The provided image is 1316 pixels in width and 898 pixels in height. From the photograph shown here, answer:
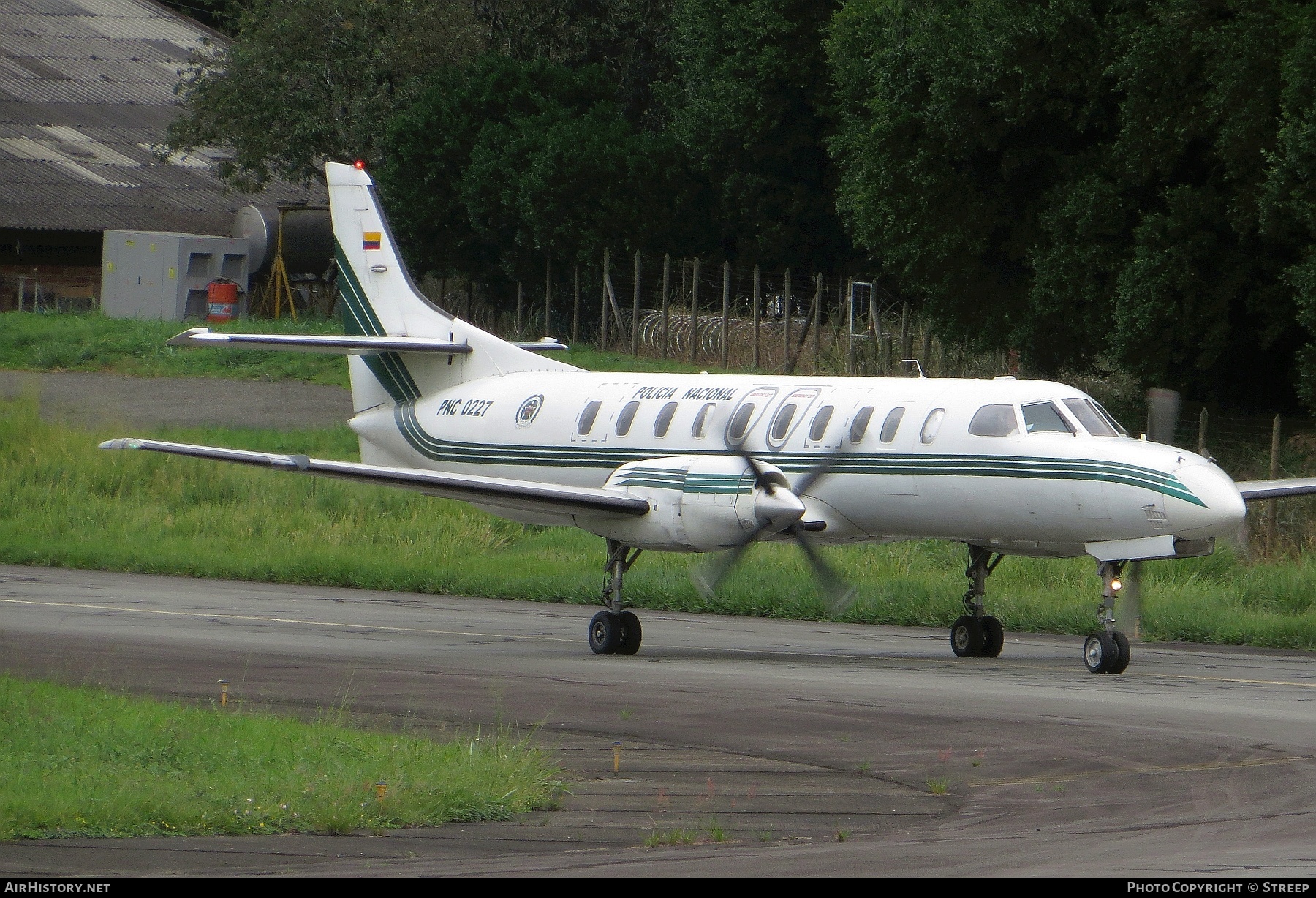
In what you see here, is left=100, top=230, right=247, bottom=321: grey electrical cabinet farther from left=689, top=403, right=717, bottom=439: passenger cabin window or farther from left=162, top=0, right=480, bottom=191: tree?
left=689, top=403, right=717, bottom=439: passenger cabin window

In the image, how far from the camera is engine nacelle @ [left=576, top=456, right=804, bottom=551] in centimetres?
1669

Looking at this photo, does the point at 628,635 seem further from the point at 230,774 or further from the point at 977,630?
the point at 230,774

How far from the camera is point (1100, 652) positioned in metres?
16.1

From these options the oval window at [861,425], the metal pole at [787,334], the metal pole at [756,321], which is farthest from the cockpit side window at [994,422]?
the metal pole at [787,334]

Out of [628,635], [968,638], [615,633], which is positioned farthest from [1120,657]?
Answer: [615,633]

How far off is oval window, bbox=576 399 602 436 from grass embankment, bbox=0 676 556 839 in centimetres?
841

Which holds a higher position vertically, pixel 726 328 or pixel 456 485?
pixel 726 328

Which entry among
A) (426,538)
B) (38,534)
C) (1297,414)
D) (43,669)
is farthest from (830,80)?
(43,669)

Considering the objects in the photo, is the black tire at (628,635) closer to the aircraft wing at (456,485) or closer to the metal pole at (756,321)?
the aircraft wing at (456,485)

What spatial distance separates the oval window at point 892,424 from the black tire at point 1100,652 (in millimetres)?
2915

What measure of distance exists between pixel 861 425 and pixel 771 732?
635 centimetres

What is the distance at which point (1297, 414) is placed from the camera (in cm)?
3381

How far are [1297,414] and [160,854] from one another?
3013cm

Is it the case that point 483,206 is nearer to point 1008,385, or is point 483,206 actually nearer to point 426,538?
point 426,538
